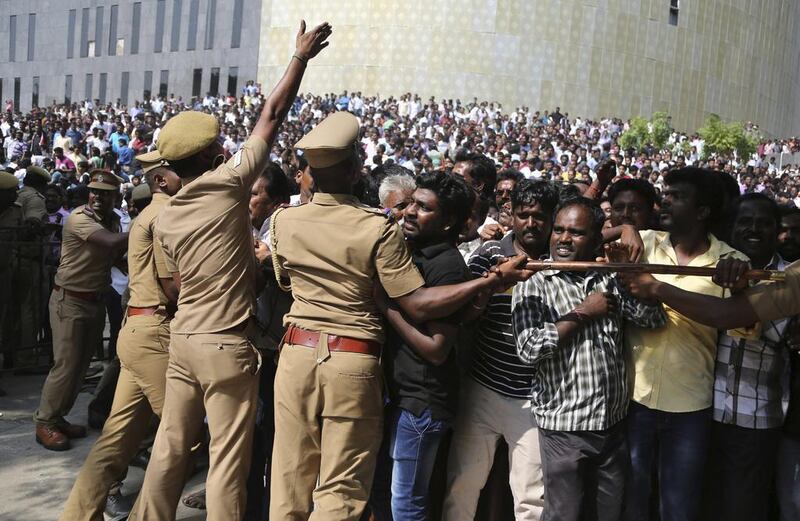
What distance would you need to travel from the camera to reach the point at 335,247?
316 centimetres

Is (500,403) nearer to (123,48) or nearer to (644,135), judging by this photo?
(644,135)

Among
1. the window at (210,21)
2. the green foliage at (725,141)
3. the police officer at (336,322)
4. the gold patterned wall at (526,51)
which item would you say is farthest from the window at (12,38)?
the police officer at (336,322)

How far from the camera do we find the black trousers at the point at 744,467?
3283mm

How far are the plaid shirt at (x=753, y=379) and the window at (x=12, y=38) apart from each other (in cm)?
5686

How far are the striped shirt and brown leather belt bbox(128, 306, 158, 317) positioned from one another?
1698 millimetres

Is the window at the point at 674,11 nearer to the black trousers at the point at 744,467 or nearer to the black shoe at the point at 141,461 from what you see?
the black shoe at the point at 141,461

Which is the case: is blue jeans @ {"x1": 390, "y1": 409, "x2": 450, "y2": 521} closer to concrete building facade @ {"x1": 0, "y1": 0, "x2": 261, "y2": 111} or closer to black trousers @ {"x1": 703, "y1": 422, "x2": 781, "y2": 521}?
black trousers @ {"x1": 703, "y1": 422, "x2": 781, "y2": 521}

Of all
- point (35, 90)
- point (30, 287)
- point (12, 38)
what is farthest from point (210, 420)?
point (12, 38)

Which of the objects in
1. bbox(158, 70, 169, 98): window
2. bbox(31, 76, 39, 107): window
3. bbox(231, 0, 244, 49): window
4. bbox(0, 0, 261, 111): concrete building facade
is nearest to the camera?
bbox(231, 0, 244, 49): window

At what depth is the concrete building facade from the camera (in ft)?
138

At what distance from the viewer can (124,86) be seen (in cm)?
4672

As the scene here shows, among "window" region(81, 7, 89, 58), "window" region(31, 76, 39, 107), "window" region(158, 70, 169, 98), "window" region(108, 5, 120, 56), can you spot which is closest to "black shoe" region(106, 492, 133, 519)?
"window" region(158, 70, 169, 98)

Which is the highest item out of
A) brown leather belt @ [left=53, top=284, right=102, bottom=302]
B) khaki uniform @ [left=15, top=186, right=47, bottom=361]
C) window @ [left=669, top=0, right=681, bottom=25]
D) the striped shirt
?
window @ [left=669, top=0, right=681, bottom=25]

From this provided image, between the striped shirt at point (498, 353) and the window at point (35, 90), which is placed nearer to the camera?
the striped shirt at point (498, 353)
